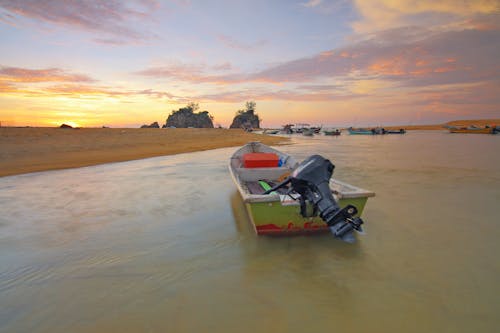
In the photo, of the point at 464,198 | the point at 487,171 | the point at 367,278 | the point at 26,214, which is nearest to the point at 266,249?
the point at 367,278

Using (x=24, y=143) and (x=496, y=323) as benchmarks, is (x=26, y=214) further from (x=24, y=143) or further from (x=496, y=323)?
(x=24, y=143)

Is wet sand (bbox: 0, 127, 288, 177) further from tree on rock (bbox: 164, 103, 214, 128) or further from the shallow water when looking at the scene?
tree on rock (bbox: 164, 103, 214, 128)

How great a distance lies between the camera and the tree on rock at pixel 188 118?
4584 inches

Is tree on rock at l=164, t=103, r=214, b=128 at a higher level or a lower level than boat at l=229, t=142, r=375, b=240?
higher

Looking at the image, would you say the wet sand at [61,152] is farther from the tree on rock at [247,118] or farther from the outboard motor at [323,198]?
the tree on rock at [247,118]

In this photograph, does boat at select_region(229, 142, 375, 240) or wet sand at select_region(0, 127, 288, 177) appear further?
wet sand at select_region(0, 127, 288, 177)

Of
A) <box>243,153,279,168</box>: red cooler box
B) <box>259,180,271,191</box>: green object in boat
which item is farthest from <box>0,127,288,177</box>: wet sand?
<box>259,180,271,191</box>: green object in boat

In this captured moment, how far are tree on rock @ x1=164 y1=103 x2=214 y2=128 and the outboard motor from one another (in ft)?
377

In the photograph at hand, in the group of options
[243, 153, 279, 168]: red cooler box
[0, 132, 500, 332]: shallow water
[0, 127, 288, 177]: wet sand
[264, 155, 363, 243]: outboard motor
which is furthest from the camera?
[0, 127, 288, 177]: wet sand

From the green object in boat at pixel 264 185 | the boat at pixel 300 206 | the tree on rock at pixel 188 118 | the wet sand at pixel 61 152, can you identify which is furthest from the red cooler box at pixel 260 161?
the tree on rock at pixel 188 118

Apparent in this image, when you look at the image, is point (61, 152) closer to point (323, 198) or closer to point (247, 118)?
point (323, 198)

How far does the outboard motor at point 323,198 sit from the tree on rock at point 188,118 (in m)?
115

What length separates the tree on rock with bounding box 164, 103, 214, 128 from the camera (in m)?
116

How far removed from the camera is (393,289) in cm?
402
